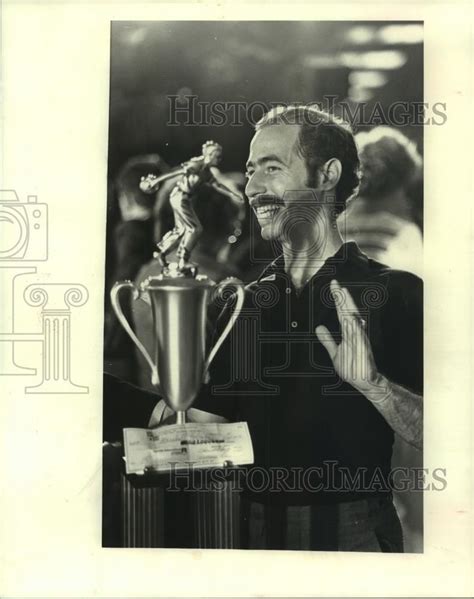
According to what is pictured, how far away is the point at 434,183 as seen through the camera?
3.39ft

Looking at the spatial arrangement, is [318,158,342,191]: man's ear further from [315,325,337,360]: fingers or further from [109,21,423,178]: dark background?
[315,325,337,360]: fingers

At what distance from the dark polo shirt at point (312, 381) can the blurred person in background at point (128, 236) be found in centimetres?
16

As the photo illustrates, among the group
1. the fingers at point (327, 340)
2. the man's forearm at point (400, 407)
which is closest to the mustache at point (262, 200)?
the fingers at point (327, 340)

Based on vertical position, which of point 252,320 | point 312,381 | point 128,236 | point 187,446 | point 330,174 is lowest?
point 187,446

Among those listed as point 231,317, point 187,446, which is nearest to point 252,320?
point 231,317

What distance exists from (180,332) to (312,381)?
25 cm

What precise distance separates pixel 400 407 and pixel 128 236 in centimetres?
56

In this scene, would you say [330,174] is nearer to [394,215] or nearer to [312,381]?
[394,215]

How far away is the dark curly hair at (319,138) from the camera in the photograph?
1.03m

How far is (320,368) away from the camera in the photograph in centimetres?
103

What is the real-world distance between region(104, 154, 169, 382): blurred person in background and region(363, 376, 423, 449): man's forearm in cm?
43

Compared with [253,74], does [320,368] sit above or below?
below

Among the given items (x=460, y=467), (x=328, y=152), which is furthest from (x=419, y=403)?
(x=328, y=152)

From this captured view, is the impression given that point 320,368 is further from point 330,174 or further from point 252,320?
point 330,174
